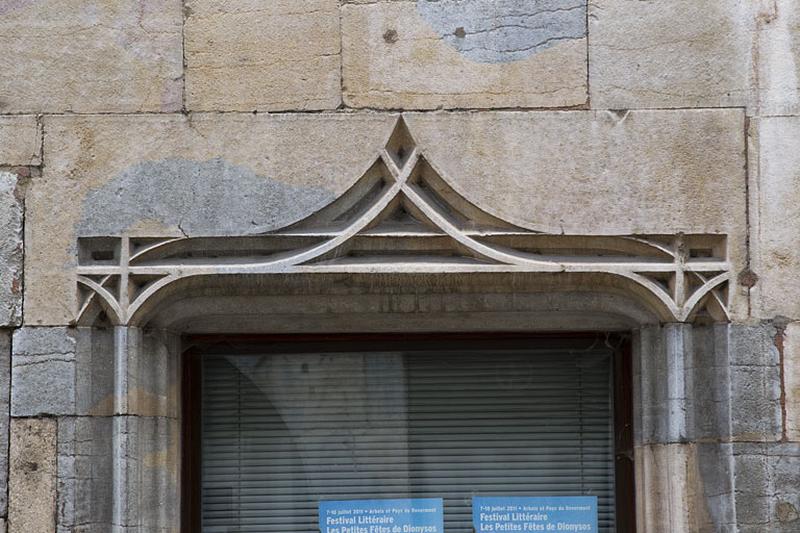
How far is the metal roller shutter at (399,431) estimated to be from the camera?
196 inches

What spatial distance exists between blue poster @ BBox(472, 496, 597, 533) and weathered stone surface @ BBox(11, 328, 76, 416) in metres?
1.53

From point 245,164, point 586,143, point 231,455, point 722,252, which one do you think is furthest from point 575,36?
point 231,455

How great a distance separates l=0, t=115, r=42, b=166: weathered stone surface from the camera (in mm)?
4699

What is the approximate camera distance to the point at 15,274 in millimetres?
4641

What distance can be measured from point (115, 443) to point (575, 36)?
214cm

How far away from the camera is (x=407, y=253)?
4.71 meters

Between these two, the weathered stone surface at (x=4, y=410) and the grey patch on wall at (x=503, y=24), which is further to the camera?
the grey patch on wall at (x=503, y=24)

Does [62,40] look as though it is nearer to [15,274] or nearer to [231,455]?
[15,274]

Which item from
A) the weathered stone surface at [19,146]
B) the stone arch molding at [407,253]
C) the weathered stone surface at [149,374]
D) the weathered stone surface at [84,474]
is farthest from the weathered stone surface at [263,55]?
the weathered stone surface at [84,474]

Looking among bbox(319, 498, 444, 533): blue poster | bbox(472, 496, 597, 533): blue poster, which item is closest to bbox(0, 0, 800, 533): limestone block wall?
bbox(472, 496, 597, 533): blue poster

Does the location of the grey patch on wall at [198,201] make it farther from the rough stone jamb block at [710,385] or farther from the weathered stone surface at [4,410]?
the rough stone jamb block at [710,385]

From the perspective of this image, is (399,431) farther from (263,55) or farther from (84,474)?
(263,55)

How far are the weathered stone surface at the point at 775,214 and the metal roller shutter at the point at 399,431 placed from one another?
699 millimetres

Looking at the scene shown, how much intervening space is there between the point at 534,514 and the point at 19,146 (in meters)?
2.27
